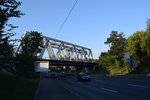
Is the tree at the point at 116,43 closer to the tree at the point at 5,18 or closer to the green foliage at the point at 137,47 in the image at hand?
the green foliage at the point at 137,47

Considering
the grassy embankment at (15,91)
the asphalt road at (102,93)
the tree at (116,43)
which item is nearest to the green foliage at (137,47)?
the tree at (116,43)

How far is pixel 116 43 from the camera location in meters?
90.5

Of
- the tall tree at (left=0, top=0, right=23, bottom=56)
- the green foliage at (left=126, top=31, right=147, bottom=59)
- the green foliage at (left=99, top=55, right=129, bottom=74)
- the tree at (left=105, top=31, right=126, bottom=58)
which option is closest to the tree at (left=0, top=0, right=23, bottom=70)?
the tall tree at (left=0, top=0, right=23, bottom=56)

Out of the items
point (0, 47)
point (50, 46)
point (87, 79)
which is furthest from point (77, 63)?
point (0, 47)

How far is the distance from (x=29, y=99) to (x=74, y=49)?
12254cm

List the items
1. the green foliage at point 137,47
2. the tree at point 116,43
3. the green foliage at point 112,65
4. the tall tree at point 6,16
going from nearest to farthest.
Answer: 1. the tall tree at point 6,16
2. the green foliage at point 137,47
3. the green foliage at point 112,65
4. the tree at point 116,43

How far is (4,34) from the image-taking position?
14.1 metres

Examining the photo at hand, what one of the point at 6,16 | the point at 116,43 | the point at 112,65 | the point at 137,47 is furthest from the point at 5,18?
the point at 116,43

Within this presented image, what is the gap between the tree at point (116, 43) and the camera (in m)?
85.4

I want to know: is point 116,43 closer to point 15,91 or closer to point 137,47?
point 137,47

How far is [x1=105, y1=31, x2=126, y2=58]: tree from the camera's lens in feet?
280

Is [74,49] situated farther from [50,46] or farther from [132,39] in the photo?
[132,39]

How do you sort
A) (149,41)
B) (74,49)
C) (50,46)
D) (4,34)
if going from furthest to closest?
(74,49) < (50,46) < (149,41) < (4,34)

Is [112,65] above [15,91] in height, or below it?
above
